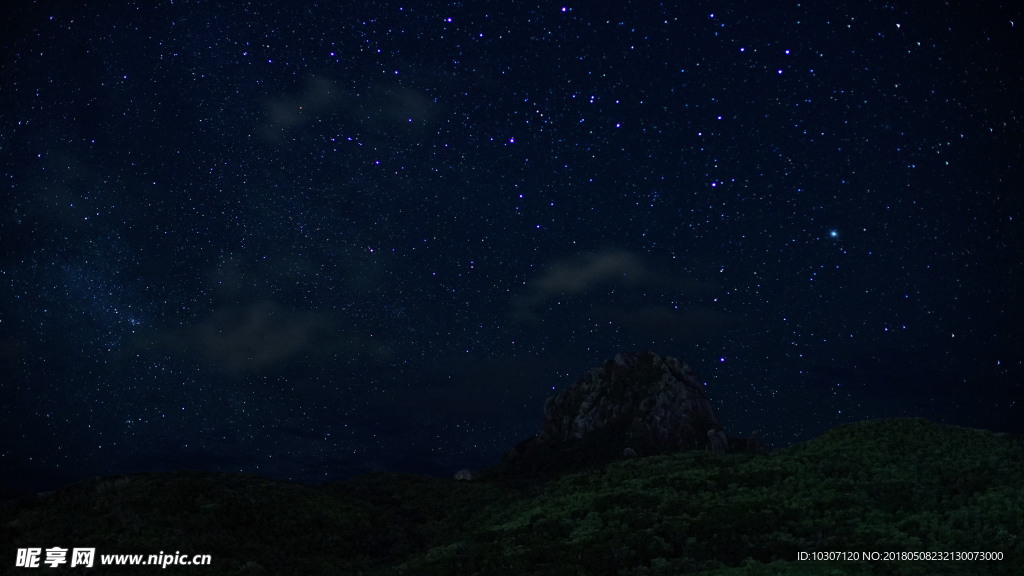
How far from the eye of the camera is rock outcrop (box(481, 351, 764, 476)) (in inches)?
2411

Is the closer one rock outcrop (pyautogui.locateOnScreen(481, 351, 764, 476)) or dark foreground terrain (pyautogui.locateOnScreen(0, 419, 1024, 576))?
dark foreground terrain (pyautogui.locateOnScreen(0, 419, 1024, 576))

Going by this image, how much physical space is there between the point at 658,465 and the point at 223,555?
24938 mm

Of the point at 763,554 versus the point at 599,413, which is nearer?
the point at 763,554

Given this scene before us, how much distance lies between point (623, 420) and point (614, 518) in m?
40.3

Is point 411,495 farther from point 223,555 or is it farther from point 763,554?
point 763,554

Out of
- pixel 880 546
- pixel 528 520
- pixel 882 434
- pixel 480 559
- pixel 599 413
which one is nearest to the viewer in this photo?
pixel 880 546

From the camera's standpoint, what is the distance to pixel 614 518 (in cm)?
2595

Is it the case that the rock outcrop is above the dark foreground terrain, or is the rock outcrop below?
above

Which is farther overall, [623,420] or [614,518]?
[623,420]

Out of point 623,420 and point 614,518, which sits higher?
point 623,420

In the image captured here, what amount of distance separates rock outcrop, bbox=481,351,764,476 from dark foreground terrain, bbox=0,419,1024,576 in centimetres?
2317

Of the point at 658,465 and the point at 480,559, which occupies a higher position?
the point at 658,465

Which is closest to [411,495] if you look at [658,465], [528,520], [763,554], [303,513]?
[303,513]

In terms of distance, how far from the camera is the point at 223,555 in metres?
24.3
